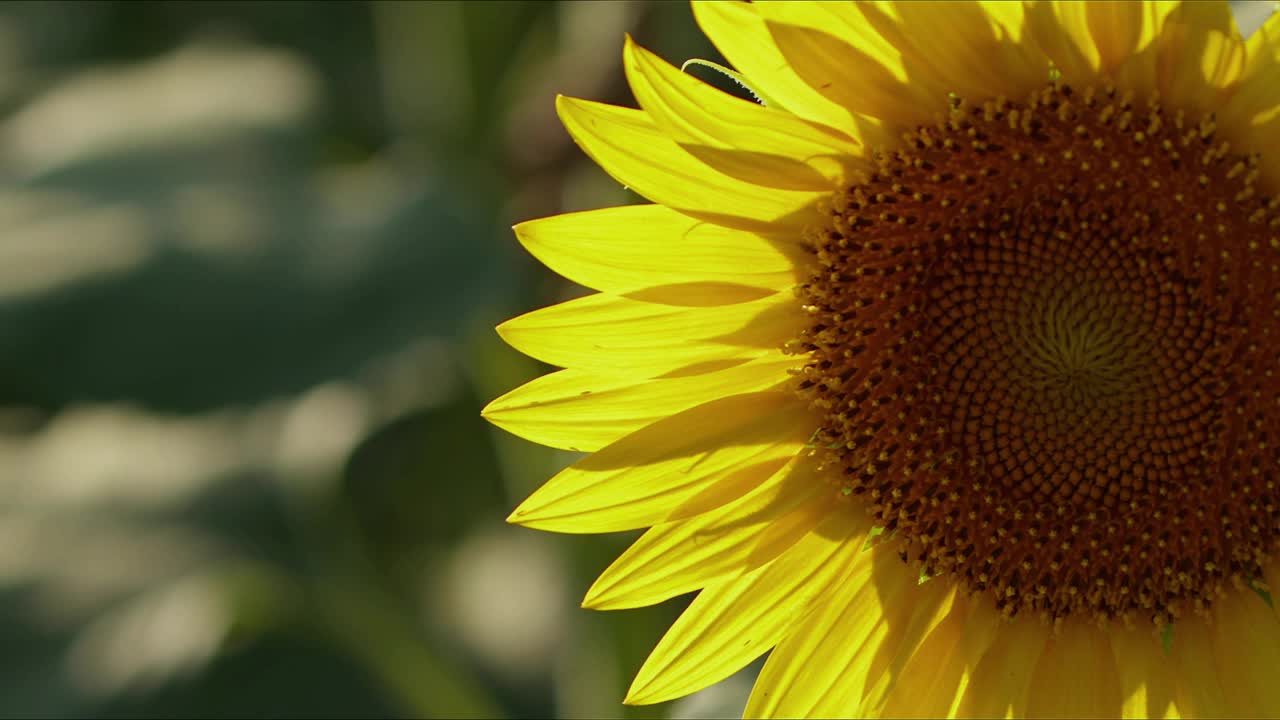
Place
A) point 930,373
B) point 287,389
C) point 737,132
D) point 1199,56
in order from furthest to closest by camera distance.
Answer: point 287,389 → point 930,373 → point 737,132 → point 1199,56

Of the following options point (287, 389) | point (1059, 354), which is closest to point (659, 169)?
point (1059, 354)

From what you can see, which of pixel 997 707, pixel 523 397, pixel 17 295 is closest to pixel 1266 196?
pixel 997 707

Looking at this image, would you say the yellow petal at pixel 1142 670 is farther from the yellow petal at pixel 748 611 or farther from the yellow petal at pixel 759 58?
the yellow petal at pixel 759 58

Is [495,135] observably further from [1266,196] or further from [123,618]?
[1266,196]

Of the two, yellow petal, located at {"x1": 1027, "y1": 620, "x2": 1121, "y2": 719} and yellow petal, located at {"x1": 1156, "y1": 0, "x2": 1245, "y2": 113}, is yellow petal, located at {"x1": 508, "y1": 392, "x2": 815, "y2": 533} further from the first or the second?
yellow petal, located at {"x1": 1156, "y1": 0, "x2": 1245, "y2": 113}

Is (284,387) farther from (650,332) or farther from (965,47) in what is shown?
(965,47)

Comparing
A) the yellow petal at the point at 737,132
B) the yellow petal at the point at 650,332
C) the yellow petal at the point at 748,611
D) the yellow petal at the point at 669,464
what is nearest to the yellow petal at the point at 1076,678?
the yellow petal at the point at 748,611
